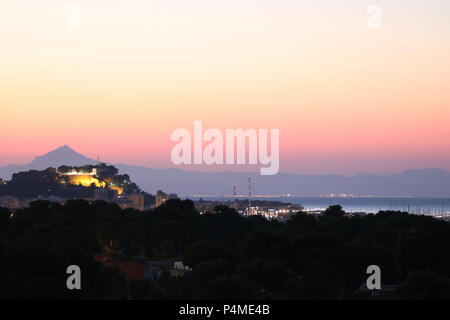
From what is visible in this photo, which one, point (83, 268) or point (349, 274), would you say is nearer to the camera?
point (83, 268)

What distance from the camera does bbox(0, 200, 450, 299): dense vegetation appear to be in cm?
3578

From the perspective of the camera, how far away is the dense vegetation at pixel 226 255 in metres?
35.8

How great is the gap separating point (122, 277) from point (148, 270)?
12.9m

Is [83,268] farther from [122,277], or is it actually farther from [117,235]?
[117,235]

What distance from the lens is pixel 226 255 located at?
49.7 m

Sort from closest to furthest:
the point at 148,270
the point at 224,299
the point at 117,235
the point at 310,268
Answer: the point at 224,299, the point at 310,268, the point at 148,270, the point at 117,235

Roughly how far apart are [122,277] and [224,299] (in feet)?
28.5

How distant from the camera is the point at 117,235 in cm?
6406

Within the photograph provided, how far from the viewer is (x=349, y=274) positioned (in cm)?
4875
